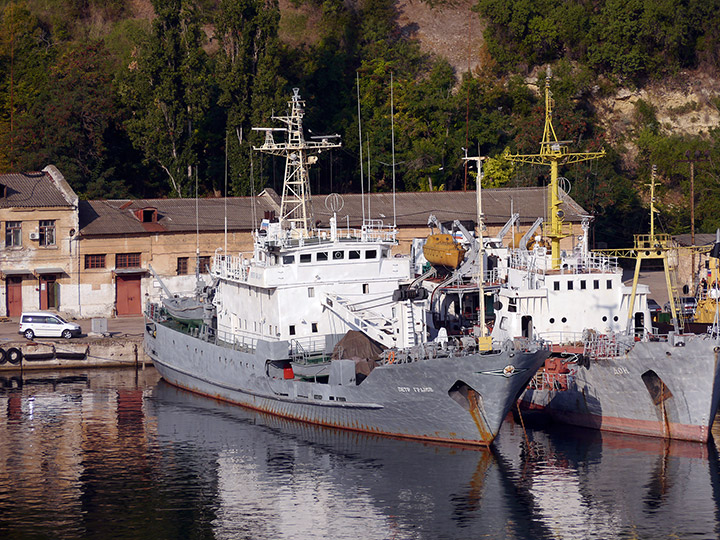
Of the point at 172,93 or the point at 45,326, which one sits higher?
the point at 172,93

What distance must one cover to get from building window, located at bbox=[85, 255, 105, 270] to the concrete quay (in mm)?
7707

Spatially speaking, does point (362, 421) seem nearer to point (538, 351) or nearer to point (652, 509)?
point (538, 351)

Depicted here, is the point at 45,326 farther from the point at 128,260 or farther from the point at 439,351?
the point at 439,351

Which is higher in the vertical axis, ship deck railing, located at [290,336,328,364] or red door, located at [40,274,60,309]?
red door, located at [40,274,60,309]

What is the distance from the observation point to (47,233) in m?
69.4

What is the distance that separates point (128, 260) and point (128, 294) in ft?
7.10

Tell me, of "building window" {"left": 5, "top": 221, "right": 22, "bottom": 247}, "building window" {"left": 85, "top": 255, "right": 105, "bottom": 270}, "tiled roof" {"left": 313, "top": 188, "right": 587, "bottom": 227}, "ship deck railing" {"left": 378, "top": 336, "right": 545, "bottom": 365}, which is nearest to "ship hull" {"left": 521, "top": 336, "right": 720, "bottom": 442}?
"ship deck railing" {"left": 378, "top": 336, "right": 545, "bottom": 365}

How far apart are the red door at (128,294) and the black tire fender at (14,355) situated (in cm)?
1136

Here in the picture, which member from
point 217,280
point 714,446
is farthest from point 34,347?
point 714,446

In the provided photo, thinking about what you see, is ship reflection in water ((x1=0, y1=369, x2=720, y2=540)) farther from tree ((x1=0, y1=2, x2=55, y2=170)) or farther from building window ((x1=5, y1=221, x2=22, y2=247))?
tree ((x1=0, y1=2, x2=55, y2=170))

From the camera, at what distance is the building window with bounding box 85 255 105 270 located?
69625 mm

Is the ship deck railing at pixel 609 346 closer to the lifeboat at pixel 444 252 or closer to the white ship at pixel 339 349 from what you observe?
the white ship at pixel 339 349

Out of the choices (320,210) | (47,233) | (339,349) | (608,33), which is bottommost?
(339,349)

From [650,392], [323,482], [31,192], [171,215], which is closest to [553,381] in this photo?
Answer: [650,392]
